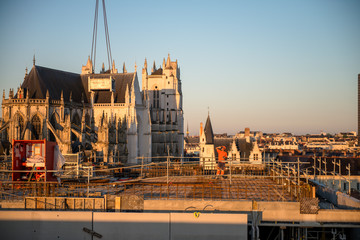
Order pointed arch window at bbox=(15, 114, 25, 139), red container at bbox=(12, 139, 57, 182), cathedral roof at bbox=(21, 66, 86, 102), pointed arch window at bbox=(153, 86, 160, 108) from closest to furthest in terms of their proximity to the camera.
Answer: red container at bbox=(12, 139, 57, 182)
pointed arch window at bbox=(15, 114, 25, 139)
cathedral roof at bbox=(21, 66, 86, 102)
pointed arch window at bbox=(153, 86, 160, 108)

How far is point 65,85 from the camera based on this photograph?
5531 centimetres

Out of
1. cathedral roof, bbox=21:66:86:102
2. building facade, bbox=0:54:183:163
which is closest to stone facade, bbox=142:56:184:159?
building facade, bbox=0:54:183:163

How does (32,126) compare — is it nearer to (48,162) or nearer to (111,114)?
(111,114)

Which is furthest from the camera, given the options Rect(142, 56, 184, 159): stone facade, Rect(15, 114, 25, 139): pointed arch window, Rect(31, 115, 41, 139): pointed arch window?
A: Rect(142, 56, 184, 159): stone facade

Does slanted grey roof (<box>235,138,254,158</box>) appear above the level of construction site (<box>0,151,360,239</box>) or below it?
above

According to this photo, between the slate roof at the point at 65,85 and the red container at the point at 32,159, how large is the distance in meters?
29.4

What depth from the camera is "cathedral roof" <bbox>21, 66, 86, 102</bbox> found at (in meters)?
49.2

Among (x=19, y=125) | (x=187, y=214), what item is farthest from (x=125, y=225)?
(x=19, y=125)

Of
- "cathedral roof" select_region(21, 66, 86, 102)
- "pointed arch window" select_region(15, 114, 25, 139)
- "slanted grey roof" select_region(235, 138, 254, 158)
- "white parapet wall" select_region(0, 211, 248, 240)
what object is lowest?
"white parapet wall" select_region(0, 211, 248, 240)

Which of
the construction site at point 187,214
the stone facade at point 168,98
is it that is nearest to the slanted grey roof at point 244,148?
the stone facade at point 168,98

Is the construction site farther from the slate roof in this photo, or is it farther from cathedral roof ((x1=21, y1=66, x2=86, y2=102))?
the slate roof

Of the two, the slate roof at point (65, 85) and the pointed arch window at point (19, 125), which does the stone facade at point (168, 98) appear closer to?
the slate roof at point (65, 85)

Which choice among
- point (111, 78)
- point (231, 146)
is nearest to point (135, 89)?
point (111, 78)

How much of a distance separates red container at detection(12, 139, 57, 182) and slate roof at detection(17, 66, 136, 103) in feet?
96.6
